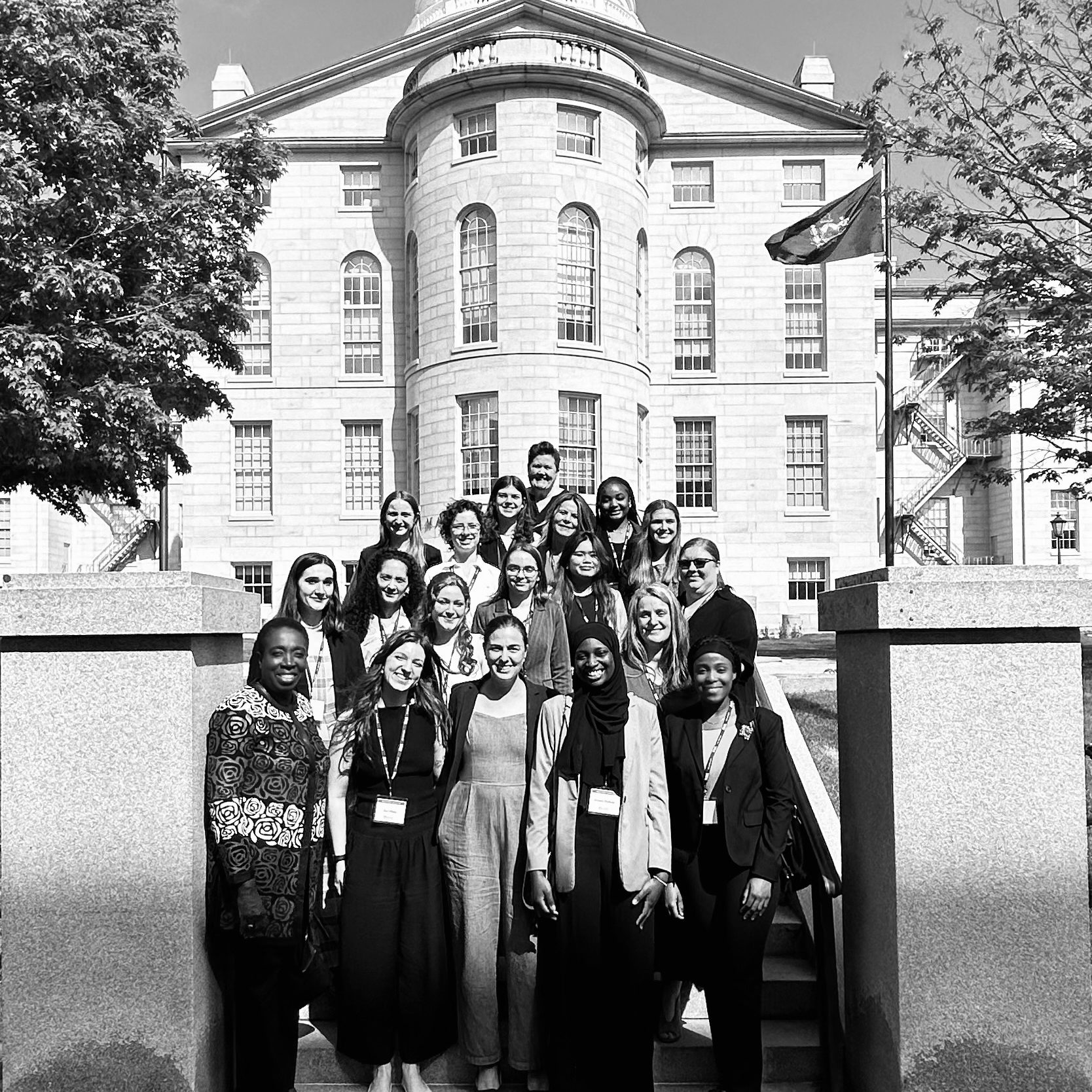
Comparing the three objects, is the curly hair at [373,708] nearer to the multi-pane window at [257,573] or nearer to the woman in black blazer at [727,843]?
the woman in black blazer at [727,843]

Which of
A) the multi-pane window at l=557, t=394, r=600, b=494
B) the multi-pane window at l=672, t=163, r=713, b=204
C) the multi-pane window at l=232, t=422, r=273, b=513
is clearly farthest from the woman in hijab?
the multi-pane window at l=672, t=163, r=713, b=204

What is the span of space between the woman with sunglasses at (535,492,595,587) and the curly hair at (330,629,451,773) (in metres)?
2.10

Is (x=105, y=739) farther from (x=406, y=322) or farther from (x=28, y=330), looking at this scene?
(x=406, y=322)

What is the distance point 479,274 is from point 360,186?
6.84m

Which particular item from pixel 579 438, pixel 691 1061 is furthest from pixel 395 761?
pixel 579 438

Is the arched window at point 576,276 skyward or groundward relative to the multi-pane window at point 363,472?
skyward

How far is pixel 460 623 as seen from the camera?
5.62 metres

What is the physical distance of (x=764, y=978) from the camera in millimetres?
5078

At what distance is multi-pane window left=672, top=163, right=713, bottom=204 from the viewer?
34.2 m

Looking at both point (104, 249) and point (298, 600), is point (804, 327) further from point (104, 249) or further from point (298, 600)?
point (298, 600)

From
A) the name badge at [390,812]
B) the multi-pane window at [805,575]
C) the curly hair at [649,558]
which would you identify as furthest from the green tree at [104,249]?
the multi-pane window at [805,575]

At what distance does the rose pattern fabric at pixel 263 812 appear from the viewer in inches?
170

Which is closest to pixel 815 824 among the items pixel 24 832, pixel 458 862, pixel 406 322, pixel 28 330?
pixel 458 862

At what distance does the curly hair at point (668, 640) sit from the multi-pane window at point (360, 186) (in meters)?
31.6
